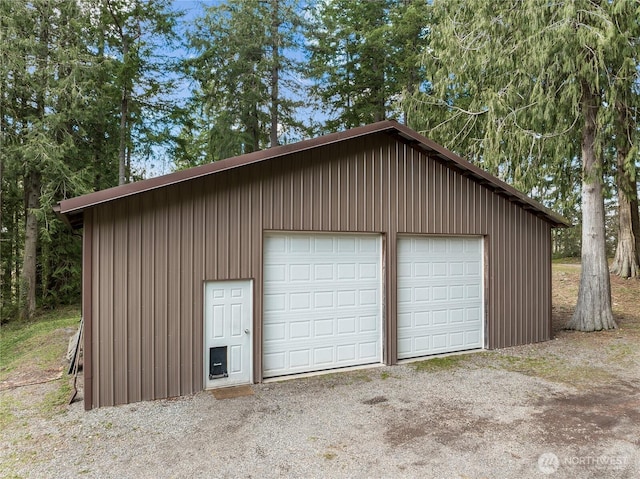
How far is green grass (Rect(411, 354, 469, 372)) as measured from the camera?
20.8 ft

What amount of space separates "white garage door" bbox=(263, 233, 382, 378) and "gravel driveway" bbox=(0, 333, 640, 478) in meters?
0.46

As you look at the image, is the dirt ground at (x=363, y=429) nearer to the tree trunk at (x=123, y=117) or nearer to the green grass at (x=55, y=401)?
the green grass at (x=55, y=401)

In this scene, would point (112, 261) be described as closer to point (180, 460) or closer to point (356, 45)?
point (180, 460)

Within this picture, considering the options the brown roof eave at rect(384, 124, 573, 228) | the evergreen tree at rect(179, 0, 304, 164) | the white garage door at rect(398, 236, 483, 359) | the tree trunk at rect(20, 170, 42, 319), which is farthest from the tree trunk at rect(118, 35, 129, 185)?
the white garage door at rect(398, 236, 483, 359)

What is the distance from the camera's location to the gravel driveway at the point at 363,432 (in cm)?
343

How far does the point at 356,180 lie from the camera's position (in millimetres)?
6383

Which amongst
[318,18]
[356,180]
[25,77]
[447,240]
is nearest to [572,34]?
[447,240]

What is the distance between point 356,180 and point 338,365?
9.80 feet

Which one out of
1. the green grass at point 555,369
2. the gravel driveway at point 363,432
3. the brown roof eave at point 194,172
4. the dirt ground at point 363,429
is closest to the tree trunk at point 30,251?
the dirt ground at point 363,429

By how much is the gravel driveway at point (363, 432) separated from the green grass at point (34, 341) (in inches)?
87.0

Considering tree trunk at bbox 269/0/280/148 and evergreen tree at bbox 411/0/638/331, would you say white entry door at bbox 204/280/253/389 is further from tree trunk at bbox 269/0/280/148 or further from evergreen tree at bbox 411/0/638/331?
tree trunk at bbox 269/0/280/148

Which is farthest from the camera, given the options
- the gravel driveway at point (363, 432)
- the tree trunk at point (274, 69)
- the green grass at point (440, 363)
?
the tree trunk at point (274, 69)

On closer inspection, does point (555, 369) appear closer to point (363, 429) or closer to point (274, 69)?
point (363, 429)

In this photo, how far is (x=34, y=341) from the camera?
369 inches
